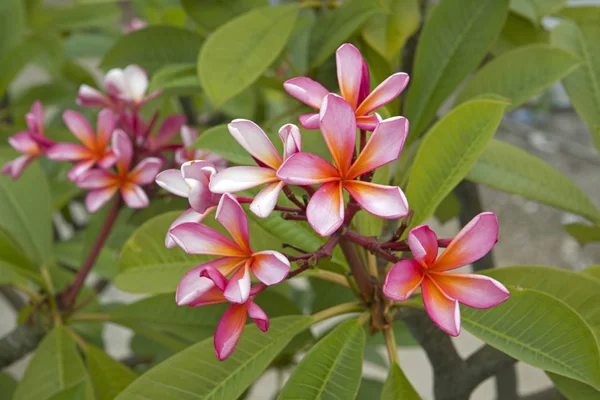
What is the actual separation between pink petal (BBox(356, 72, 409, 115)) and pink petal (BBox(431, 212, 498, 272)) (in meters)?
0.09

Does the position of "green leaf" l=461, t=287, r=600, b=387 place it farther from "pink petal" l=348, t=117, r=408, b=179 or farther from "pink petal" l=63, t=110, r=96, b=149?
"pink petal" l=63, t=110, r=96, b=149

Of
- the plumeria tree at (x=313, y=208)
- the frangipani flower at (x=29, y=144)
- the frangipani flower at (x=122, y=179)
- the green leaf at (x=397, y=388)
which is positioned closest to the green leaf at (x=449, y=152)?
the plumeria tree at (x=313, y=208)

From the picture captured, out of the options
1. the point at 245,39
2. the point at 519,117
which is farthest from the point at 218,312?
the point at 519,117

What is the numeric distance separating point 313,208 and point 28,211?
1.59 ft

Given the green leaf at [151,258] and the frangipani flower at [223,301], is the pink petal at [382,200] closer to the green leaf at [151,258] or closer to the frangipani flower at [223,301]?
the frangipani flower at [223,301]

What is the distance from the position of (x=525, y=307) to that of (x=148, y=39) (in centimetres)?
49

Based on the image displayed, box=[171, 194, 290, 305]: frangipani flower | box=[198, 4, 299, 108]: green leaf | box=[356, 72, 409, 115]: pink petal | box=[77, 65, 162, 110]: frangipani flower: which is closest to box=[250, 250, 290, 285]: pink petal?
box=[171, 194, 290, 305]: frangipani flower

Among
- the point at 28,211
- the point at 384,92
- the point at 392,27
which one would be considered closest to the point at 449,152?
the point at 384,92

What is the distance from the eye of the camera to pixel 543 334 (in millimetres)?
379

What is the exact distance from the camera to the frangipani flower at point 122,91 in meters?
0.57

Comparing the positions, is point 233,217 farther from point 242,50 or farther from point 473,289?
point 242,50

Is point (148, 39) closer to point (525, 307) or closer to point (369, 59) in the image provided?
point (369, 59)

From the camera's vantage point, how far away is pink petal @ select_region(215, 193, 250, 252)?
1.01 feet

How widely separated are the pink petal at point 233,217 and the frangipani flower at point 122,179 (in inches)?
9.0
